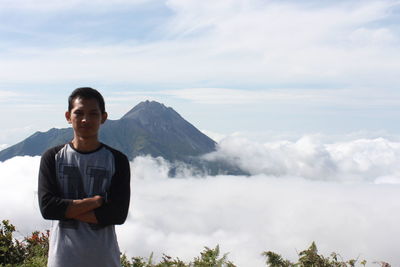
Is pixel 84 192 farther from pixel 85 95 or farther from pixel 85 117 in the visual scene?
pixel 85 95

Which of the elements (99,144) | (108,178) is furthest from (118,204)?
(99,144)

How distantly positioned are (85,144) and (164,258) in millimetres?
4657

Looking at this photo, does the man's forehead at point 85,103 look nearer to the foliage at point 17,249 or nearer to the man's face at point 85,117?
the man's face at point 85,117

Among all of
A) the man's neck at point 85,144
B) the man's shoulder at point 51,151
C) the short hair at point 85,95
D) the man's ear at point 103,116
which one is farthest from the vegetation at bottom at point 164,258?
the short hair at point 85,95

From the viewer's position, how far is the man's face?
4.38 meters

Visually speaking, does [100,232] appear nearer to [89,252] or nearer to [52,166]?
[89,252]

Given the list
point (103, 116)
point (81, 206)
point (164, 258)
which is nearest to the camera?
point (81, 206)

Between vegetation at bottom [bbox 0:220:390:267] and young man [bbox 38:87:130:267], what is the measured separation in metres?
3.78

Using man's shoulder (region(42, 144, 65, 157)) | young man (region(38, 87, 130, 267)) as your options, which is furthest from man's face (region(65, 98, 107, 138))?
man's shoulder (region(42, 144, 65, 157))

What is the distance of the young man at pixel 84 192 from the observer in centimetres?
421

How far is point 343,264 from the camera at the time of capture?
7785 millimetres

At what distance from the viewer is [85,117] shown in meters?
4.41

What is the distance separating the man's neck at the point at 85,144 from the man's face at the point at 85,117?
0.04 meters

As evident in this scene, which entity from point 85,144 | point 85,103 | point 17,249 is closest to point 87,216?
point 85,144
